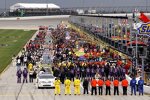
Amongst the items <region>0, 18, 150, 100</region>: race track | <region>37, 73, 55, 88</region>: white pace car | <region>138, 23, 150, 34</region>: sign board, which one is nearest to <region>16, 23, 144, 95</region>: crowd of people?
<region>0, 18, 150, 100</region>: race track

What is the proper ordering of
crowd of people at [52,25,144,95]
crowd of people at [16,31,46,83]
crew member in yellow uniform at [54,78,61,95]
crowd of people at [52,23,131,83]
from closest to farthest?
1. crew member in yellow uniform at [54,78,61,95]
2. crowd of people at [52,25,144,95]
3. crowd of people at [52,23,131,83]
4. crowd of people at [16,31,46,83]

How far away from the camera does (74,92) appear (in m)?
39.4

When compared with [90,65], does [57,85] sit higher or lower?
lower

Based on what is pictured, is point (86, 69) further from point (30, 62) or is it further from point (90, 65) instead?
point (30, 62)

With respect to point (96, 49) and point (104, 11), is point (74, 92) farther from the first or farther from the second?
point (104, 11)

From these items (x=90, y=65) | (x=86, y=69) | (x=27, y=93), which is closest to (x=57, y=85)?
(x=27, y=93)

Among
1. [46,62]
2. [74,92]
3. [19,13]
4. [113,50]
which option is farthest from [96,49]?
[19,13]

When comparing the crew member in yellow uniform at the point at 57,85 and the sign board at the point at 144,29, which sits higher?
the sign board at the point at 144,29

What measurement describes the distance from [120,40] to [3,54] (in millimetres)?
17392

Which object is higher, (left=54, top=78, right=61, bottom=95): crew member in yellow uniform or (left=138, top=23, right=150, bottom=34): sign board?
(left=138, top=23, right=150, bottom=34): sign board

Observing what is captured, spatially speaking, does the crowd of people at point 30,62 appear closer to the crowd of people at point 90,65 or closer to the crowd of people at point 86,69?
the crowd of people at point 86,69

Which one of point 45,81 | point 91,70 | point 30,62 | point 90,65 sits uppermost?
point 90,65

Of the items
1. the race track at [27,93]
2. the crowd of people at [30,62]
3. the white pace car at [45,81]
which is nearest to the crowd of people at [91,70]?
the white pace car at [45,81]

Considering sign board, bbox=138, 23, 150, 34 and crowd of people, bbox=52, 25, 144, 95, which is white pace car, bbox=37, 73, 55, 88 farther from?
sign board, bbox=138, 23, 150, 34
